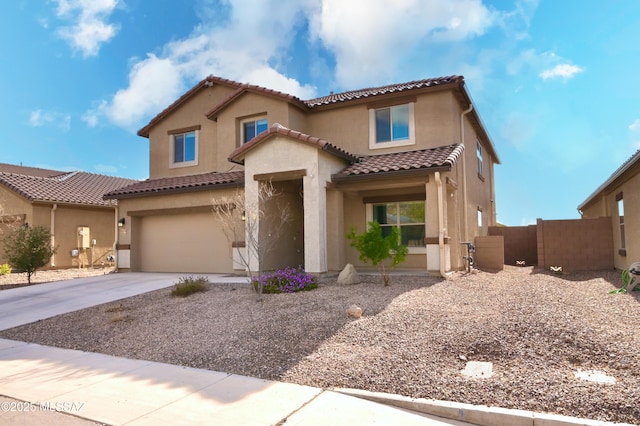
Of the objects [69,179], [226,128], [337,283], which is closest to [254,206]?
[337,283]

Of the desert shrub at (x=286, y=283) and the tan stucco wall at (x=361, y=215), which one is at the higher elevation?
the tan stucco wall at (x=361, y=215)

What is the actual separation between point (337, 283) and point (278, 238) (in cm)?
423

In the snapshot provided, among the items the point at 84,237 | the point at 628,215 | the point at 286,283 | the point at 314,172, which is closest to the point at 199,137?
the point at 314,172

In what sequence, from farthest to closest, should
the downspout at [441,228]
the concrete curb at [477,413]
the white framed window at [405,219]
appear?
the white framed window at [405,219] → the downspout at [441,228] → the concrete curb at [477,413]

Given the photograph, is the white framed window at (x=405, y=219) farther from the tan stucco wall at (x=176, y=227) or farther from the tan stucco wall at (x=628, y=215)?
the tan stucco wall at (x=628, y=215)

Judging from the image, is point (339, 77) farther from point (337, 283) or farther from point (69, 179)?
point (69, 179)

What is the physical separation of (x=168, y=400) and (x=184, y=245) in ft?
41.2

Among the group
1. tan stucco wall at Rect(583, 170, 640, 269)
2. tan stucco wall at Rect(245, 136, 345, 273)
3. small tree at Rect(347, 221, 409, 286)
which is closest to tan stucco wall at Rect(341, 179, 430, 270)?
tan stucco wall at Rect(245, 136, 345, 273)

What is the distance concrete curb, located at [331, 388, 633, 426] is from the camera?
13.6ft

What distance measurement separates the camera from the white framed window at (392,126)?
1480 centimetres

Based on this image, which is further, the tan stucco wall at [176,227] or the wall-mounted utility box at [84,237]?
the wall-mounted utility box at [84,237]

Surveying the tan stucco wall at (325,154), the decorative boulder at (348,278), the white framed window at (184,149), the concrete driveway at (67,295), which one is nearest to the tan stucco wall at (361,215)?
the tan stucco wall at (325,154)

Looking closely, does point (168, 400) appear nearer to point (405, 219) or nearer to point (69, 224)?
point (405, 219)

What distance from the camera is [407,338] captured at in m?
6.57
